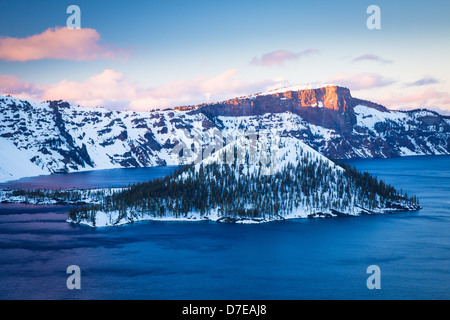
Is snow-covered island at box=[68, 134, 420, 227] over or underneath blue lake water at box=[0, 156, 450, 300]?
over

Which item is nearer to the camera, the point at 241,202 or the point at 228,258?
the point at 228,258

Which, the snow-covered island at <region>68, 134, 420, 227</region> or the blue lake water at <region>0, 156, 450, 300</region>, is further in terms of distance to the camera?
the snow-covered island at <region>68, 134, 420, 227</region>

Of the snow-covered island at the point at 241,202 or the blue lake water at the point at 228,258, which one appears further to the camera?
the snow-covered island at the point at 241,202

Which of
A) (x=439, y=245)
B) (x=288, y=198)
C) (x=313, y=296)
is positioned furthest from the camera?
(x=288, y=198)

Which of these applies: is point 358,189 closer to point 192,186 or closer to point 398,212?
point 398,212

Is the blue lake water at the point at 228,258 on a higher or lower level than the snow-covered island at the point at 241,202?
lower

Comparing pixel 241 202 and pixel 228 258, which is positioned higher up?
pixel 241 202
